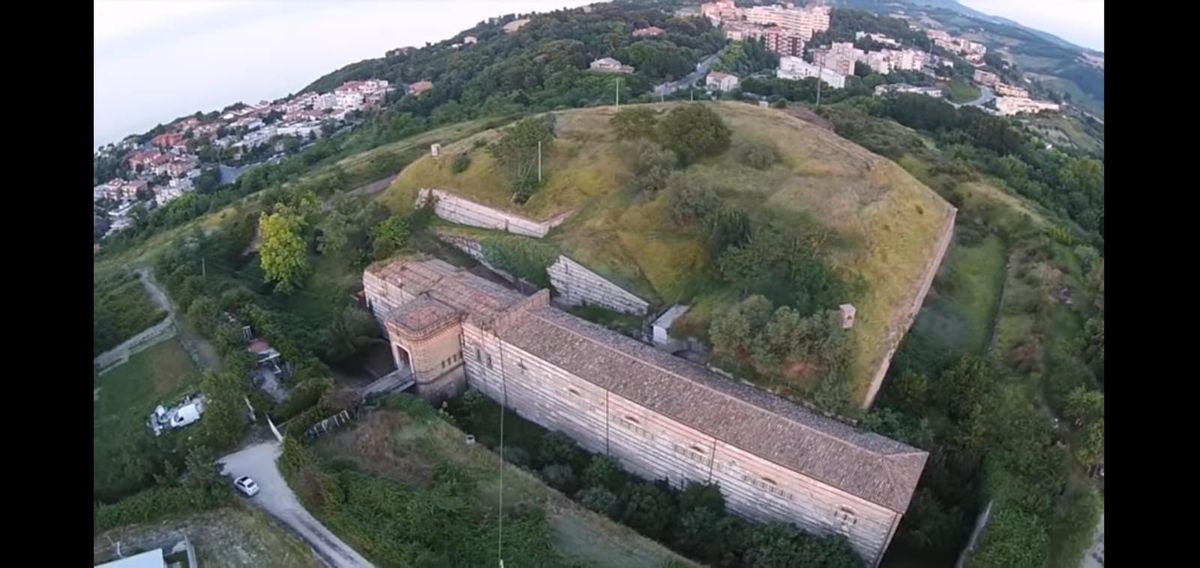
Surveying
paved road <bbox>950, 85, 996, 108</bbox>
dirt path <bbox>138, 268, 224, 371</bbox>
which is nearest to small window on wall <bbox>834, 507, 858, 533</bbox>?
dirt path <bbox>138, 268, 224, 371</bbox>

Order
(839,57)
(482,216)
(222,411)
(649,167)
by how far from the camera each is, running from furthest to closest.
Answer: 1. (839,57)
2. (482,216)
3. (649,167)
4. (222,411)

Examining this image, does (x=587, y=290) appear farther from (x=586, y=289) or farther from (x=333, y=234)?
(x=333, y=234)

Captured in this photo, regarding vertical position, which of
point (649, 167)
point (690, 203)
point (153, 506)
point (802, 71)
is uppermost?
point (649, 167)

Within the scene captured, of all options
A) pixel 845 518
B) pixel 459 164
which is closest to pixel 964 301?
pixel 845 518

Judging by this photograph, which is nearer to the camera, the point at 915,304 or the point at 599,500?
the point at 599,500

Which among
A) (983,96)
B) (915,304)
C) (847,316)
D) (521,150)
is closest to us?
(847,316)

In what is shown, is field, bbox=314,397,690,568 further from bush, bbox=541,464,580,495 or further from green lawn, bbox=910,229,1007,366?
green lawn, bbox=910,229,1007,366

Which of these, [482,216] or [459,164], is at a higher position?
[459,164]
